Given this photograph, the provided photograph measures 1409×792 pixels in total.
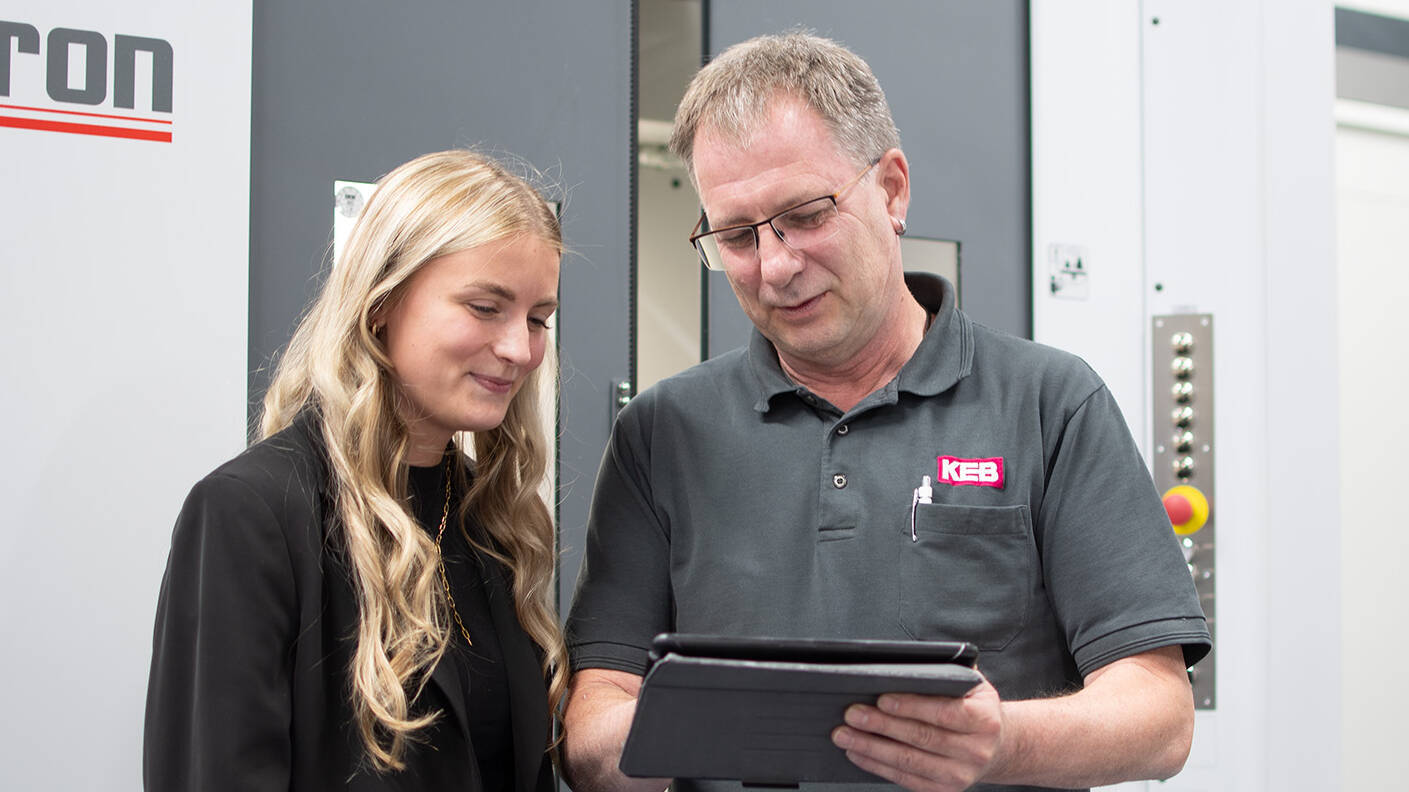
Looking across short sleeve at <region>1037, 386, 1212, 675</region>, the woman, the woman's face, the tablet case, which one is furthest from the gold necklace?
short sleeve at <region>1037, 386, 1212, 675</region>

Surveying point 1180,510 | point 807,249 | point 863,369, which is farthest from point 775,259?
point 1180,510

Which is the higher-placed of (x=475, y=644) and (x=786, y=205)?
(x=786, y=205)

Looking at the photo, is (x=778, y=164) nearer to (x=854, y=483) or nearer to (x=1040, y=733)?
(x=854, y=483)

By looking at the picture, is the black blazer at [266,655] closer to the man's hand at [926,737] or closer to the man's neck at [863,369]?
the man's hand at [926,737]

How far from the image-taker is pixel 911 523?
1462 mm

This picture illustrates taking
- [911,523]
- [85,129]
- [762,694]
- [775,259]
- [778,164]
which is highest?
[85,129]

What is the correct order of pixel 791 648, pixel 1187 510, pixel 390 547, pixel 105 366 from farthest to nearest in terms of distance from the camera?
1. pixel 1187 510
2. pixel 105 366
3. pixel 390 547
4. pixel 791 648

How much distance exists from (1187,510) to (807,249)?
5.03 ft

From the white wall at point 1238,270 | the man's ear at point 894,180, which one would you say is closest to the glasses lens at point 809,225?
the man's ear at point 894,180

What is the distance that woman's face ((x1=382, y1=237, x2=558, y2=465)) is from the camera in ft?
4.58

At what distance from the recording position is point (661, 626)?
1.60 meters

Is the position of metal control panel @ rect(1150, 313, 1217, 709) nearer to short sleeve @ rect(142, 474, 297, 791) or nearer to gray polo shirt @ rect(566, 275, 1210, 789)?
gray polo shirt @ rect(566, 275, 1210, 789)

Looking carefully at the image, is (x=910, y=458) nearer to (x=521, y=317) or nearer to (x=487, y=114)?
(x=521, y=317)

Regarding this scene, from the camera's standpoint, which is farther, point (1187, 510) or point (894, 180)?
point (1187, 510)
